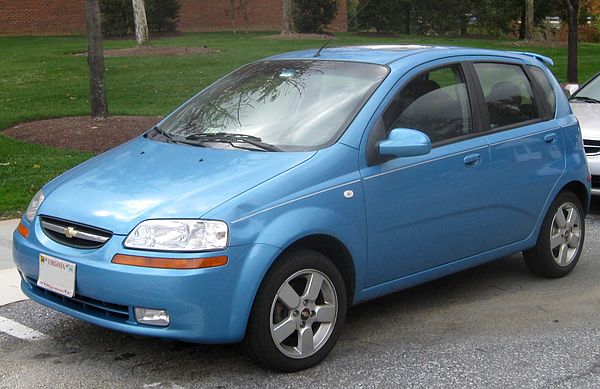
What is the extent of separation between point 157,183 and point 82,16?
30.7 m

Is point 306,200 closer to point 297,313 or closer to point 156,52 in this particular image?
point 297,313

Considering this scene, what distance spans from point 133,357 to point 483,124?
2664 mm

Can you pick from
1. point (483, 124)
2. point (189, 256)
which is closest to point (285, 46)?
point (483, 124)

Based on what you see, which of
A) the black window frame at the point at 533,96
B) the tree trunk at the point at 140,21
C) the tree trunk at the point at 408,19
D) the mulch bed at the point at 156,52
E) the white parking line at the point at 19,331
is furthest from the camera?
the tree trunk at the point at 408,19

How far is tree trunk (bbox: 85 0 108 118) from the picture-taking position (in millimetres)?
10875

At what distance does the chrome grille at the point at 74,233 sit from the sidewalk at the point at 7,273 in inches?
56.6

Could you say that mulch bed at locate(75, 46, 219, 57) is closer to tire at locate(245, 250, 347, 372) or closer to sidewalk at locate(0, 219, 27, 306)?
sidewalk at locate(0, 219, 27, 306)

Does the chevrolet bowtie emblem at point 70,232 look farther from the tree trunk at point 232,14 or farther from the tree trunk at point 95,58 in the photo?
the tree trunk at point 232,14

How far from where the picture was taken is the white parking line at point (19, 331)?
4.69 metres

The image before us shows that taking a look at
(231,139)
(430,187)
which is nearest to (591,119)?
(430,187)

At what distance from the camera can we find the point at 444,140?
4.93m

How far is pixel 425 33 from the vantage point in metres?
37.2

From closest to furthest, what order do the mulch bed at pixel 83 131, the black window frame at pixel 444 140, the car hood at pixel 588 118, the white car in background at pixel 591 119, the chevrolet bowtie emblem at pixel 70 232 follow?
the chevrolet bowtie emblem at pixel 70 232 < the black window frame at pixel 444 140 < the white car in background at pixel 591 119 < the car hood at pixel 588 118 < the mulch bed at pixel 83 131

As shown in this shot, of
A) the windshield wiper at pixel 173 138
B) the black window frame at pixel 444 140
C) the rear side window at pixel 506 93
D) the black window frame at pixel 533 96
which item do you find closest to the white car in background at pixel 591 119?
the black window frame at pixel 533 96
